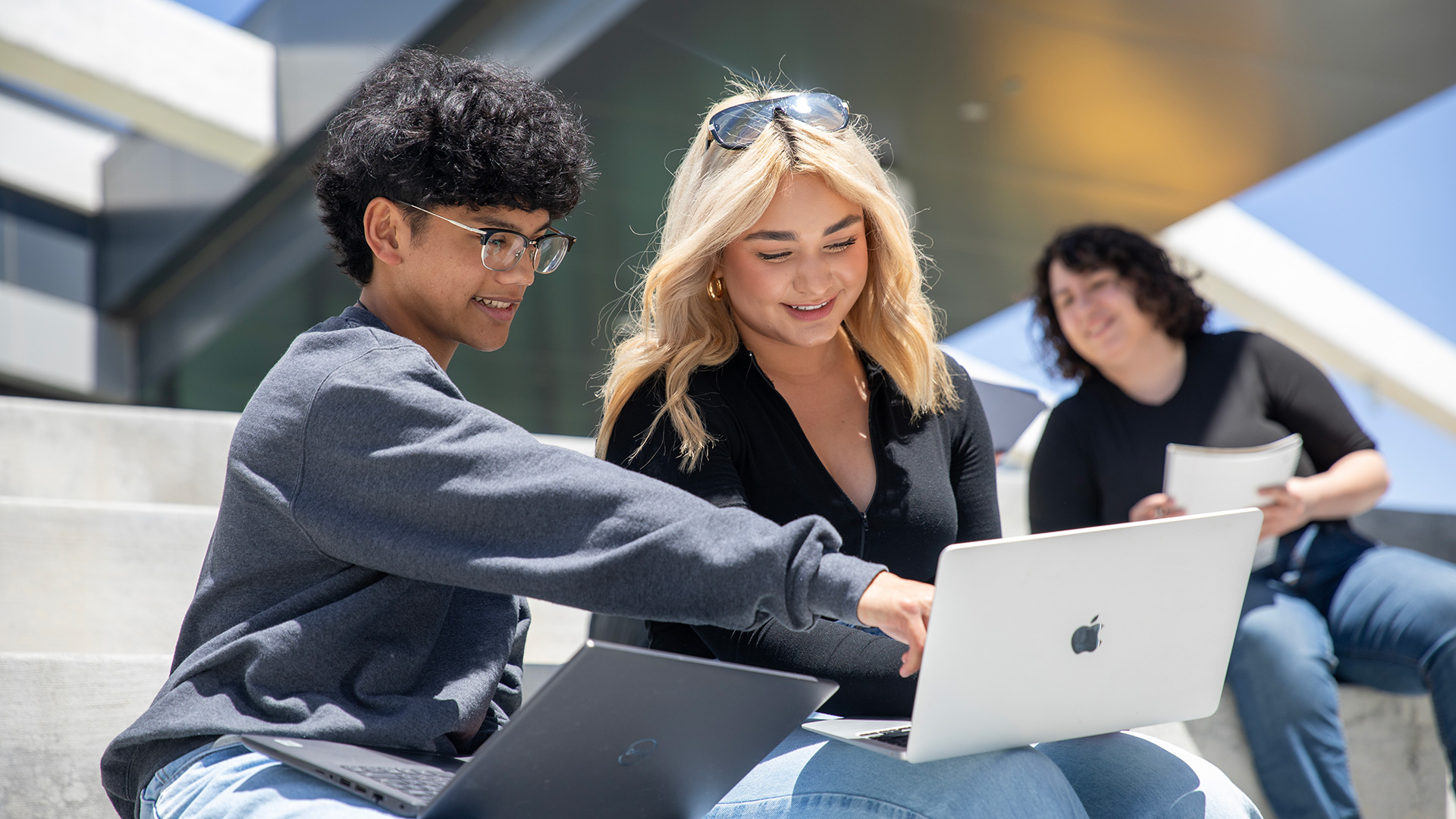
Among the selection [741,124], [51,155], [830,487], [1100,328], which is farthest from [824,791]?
[51,155]

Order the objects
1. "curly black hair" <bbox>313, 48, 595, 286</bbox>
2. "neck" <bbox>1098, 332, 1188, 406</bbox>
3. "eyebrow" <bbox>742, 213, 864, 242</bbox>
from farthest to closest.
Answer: "neck" <bbox>1098, 332, 1188, 406</bbox> → "eyebrow" <bbox>742, 213, 864, 242</bbox> → "curly black hair" <bbox>313, 48, 595, 286</bbox>

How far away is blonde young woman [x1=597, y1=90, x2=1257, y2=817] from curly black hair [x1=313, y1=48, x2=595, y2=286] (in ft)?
1.06

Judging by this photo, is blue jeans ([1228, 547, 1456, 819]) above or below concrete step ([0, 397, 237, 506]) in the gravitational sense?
above

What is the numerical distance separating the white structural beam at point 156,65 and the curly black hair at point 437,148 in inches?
184

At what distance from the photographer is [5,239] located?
677cm

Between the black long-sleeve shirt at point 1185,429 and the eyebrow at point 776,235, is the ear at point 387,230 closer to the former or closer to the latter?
the eyebrow at point 776,235

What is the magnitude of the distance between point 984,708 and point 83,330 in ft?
24.3

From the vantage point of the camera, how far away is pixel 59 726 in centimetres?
178

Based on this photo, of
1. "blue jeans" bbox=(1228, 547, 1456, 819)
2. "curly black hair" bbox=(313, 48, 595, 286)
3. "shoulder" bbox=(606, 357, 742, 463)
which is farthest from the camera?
"blue jeans" bbox=(1228, 547, 1456, 819)

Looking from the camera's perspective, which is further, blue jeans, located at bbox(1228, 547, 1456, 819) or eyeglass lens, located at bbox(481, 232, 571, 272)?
blue jeans, located at bbox(1228, 547, 1456, 819)

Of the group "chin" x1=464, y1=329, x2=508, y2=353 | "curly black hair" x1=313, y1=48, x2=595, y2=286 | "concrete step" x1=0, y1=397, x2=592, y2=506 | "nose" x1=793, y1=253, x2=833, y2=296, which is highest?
"curly black hair" x1=313, y1=48, x2=595, y2=286

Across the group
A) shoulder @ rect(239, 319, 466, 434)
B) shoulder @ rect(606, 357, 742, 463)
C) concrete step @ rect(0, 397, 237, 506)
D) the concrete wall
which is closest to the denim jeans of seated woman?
shoulder @ rect(239, 319, 466, 434)

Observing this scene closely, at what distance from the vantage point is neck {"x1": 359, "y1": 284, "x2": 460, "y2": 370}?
1398 mm

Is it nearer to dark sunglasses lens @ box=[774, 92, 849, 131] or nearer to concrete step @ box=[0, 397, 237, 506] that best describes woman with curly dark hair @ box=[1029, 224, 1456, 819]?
dark sunglasses lens @ box=[774, 92, 849, 131]
